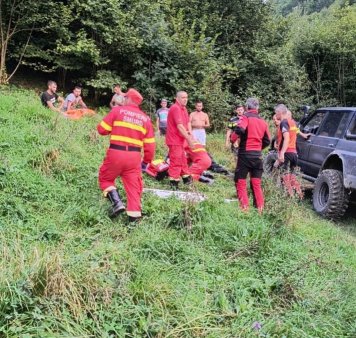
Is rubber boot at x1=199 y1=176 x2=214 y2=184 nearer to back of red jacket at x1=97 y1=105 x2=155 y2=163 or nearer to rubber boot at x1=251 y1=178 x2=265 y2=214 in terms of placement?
rubber boot at x1=251 y1=178 x2=265 y2=214

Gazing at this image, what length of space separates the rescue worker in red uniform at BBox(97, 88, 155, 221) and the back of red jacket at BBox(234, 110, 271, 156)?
1.66m

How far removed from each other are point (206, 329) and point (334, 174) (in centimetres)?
478

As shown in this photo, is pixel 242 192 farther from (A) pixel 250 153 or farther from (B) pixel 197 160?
(B) pixel 197 160

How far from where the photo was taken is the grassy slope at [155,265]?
2.99m

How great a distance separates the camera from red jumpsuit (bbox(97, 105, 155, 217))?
4.98 meters

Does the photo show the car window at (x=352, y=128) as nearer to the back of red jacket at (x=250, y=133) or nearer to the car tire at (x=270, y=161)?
the car tire at (x=270, y=161)

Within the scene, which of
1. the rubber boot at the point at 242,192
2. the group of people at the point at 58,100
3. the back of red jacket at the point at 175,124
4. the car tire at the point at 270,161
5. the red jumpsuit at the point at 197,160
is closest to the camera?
the rubber boot at the point at 242,192

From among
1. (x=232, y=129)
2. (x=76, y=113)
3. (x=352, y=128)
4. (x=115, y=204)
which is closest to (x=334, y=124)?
(x=352, y=128)

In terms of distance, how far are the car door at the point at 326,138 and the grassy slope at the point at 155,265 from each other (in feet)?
5.92

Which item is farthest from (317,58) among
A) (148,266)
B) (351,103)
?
(148,266)

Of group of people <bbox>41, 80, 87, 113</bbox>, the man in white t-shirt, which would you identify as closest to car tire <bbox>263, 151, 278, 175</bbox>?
group of people <bbox>41, 80, 87, 113</bbox>

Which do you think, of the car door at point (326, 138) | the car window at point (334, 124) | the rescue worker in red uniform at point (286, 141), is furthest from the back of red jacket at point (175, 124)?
the car window at point (334, 124)

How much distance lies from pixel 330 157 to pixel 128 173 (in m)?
4.11

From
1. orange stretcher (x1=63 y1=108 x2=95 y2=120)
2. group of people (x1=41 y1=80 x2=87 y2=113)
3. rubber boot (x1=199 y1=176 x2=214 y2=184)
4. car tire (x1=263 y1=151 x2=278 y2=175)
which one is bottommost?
rubber boot (x1=199 y1=176 x2=214 y2=184)
